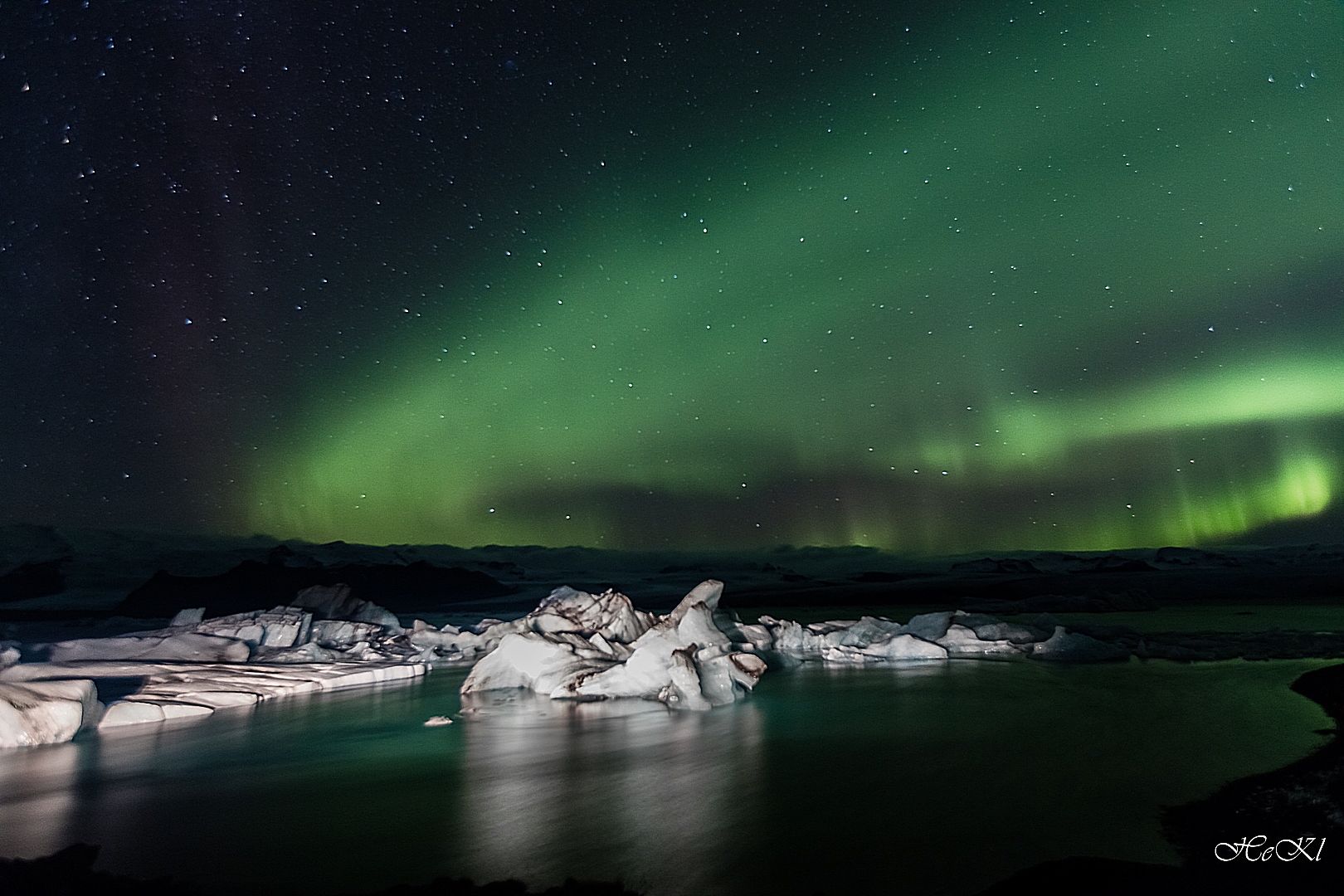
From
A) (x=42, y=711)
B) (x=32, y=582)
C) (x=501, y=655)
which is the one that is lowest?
(x=501, y=655)

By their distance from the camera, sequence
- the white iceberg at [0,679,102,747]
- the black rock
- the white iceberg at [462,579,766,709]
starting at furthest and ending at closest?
the black rock < the white iceberg at [462,579,766,709] < the white iceberg at [0,679,102,747]

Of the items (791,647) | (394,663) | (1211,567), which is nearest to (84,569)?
(394,663)

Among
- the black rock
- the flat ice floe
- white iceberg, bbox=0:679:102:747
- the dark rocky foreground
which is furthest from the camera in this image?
→ the black rock

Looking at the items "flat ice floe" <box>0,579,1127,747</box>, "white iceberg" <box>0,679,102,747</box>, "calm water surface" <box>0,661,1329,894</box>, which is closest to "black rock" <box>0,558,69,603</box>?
"flat ice floe" <box>0,579,1127,747</box>

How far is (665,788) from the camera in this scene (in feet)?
18.3

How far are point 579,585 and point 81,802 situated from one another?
46103 mm

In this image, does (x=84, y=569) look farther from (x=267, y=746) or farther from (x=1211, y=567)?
(x=1211, y=567)

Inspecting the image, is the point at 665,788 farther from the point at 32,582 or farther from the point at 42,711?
the point at 32,582

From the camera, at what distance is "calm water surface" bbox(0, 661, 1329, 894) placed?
4062 mm

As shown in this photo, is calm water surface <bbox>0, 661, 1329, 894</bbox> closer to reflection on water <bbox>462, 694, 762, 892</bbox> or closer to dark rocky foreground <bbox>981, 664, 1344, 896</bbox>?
reflection on water <bbox>462, 694, 762, 892</bbox>

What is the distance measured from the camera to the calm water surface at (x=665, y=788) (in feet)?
13.3

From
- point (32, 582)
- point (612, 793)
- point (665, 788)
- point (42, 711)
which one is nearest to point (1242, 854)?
point (665, 788)

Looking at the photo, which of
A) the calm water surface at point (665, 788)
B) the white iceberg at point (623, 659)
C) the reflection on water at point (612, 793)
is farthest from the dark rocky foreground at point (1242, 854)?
the white iceberg at point (623, 659)

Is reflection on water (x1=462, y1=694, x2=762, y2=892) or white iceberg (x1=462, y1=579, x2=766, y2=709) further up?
white iceberg (x1=462, y1=579, x2=766, y2=709)
